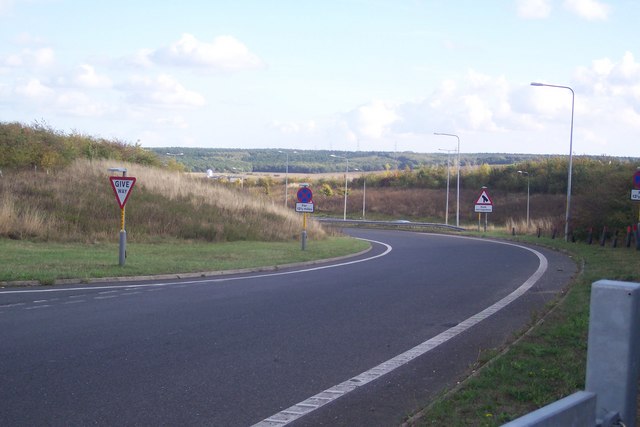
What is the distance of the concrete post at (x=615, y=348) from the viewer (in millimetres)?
5473

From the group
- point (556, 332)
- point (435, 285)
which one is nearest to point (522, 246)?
point (435, 285)

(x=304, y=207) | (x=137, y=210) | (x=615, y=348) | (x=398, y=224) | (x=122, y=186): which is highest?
(x=122, y=186)

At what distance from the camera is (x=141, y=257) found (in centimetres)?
2231

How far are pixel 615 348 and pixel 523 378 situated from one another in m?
2.27

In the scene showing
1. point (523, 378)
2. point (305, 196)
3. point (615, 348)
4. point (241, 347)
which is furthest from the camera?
point (305, 196)

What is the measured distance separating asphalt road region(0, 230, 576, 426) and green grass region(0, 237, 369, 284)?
4.96 feet

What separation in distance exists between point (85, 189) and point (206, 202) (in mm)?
5754

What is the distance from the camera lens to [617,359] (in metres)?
5.52

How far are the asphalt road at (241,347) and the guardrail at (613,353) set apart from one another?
6.21 ft

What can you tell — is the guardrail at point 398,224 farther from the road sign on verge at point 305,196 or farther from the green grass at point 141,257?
the road sign on verge at point 305,196

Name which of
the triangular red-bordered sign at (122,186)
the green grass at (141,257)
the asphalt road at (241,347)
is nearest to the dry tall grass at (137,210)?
the green grass at (141,257)

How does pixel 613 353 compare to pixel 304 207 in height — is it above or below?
above

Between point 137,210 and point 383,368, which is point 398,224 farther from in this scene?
point 383,368

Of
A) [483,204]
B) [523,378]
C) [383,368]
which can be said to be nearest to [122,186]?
[383,368]
